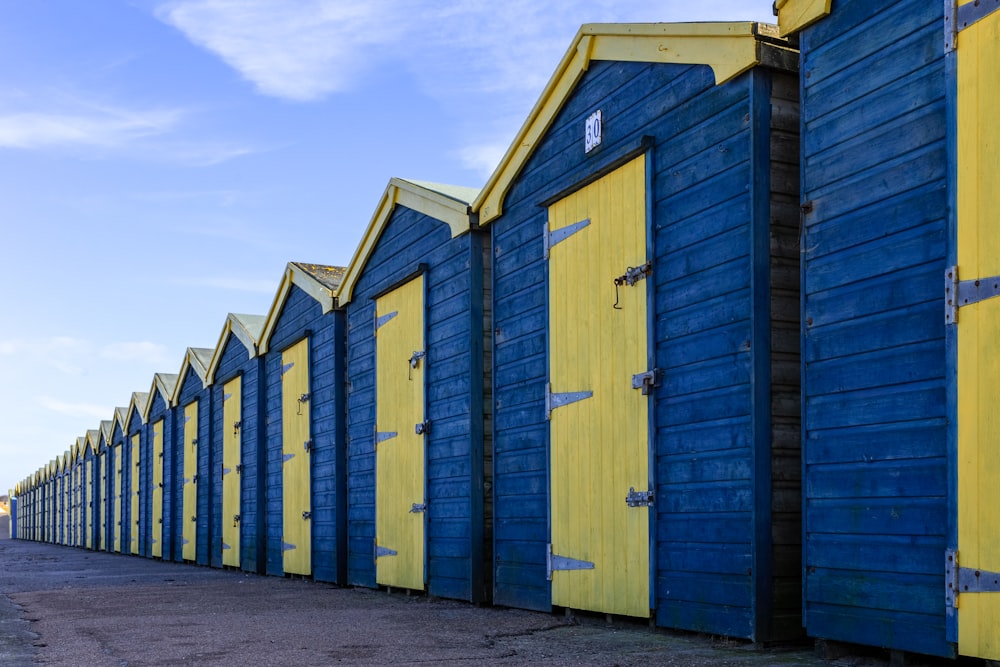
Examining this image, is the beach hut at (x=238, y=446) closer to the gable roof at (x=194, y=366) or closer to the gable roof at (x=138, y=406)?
the gable roof at (x=194, y=366)

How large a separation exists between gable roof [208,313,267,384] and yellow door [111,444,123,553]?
14539 millimetres

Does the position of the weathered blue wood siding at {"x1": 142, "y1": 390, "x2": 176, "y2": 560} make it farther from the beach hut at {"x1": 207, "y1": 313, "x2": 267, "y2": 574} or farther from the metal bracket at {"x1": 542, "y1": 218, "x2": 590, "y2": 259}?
the metal bracket at {"x1": 542, "y1": 218, "x2": 590, "y2": 259}

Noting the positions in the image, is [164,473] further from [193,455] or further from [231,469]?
[231,469]

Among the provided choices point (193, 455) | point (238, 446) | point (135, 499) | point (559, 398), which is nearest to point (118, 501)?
point (135, 499)

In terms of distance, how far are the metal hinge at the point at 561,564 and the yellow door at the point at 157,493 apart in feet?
65.6

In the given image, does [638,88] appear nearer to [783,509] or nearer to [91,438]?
[783,509]

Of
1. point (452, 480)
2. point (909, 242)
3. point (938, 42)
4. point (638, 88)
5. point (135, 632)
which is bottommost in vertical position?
point (135, 632)

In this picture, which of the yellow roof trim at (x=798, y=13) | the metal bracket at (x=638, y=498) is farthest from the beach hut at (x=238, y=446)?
the yellow roof trim at (x=798, y=13)

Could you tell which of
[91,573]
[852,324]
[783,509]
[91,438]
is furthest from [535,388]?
[91,438]

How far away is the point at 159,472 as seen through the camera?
88.3 ft

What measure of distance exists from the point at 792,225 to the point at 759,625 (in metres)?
2.19

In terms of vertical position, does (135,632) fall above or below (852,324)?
below

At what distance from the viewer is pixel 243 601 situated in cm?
1089

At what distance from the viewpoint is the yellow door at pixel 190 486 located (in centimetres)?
2264
